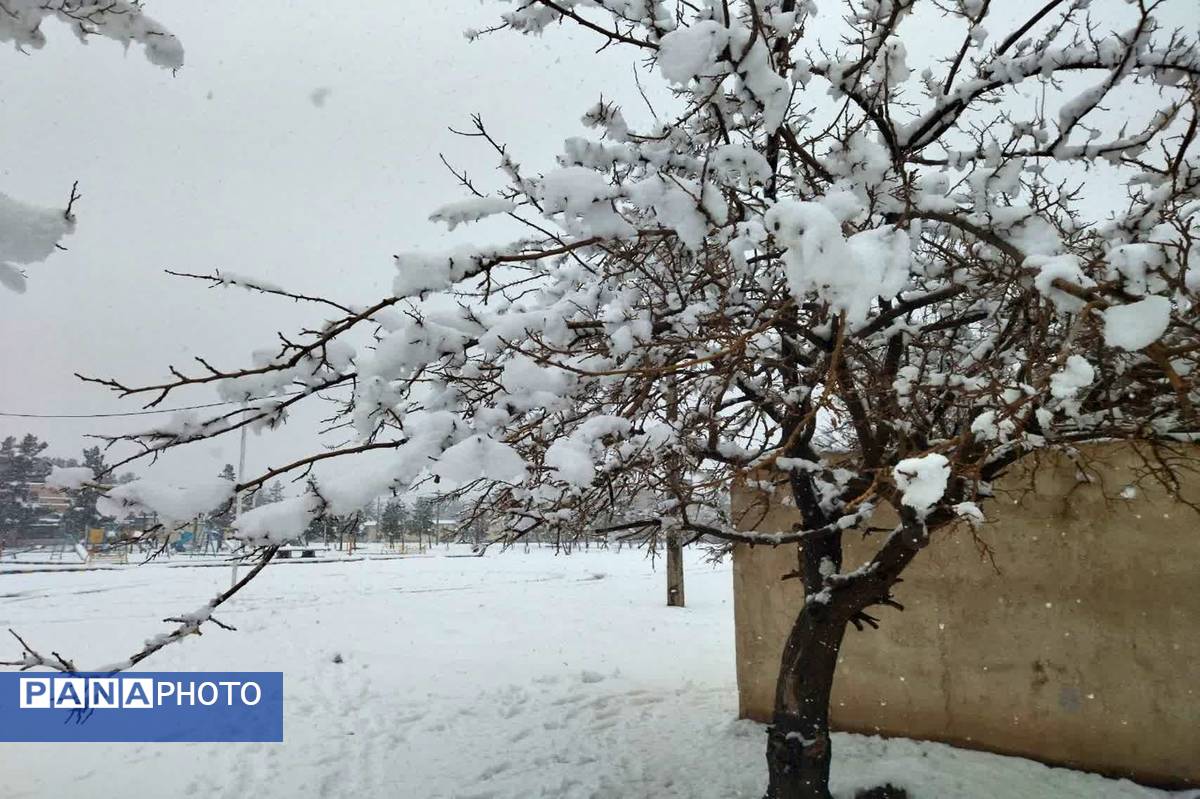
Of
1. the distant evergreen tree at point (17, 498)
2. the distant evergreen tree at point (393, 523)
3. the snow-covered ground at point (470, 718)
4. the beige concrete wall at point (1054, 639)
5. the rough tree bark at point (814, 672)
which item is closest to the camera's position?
the rough tree bark at point (814, 672)

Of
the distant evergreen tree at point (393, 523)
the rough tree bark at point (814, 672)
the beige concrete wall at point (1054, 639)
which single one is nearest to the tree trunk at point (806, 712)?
the rough tree bark at point (814, 672)

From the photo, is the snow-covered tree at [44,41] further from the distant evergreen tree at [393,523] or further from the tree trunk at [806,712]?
the distant evergreen tree at [393,523]

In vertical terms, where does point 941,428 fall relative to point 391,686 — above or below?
above

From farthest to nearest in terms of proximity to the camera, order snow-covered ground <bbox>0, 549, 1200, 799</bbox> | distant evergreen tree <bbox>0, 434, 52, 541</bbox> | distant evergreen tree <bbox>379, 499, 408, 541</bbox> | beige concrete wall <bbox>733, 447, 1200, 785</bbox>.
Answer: distant evergreen tree <bbox>379, 499, 408, 541</bbox> < distant evergreen tree <bbox>0, 434, 52, 541</bbox> < snow-covered ground <bbox>0, 549, 1200, 799</bbox> < beige concrete wall <bbox>733, 447, 1200, 785</bbox>

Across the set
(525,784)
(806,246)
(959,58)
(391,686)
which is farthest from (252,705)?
(959,58)

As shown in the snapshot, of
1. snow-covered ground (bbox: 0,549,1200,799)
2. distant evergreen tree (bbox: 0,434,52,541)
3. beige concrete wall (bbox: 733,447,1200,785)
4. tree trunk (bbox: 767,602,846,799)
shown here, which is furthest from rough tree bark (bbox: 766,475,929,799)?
distant evergreen tree (bbox: 0,434,52,541)

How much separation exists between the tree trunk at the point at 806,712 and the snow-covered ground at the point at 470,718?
126cm

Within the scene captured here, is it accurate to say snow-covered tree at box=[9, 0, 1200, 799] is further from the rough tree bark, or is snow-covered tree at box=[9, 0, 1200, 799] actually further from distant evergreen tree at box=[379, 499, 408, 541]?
distant evergreen tree at box=[379, 499, 408, 541]

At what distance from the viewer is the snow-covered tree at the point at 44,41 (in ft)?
5.72

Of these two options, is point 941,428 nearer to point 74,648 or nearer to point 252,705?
point 252,705

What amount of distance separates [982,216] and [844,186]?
61 centimetres

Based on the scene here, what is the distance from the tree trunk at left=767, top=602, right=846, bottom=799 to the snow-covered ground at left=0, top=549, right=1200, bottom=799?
1.26m

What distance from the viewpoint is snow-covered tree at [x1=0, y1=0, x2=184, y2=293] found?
1.74 metres

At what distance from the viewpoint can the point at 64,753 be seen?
18.5ft
